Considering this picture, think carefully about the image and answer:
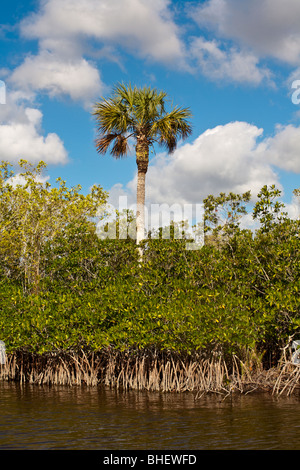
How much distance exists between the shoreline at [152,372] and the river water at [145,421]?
444mm

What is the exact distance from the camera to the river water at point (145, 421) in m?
9.13

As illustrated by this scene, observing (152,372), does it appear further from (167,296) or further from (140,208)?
(140,208)

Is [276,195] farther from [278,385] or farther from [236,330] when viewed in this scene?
[278,385]

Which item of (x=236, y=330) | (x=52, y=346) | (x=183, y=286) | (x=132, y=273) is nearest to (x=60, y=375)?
(x=52, y=346)

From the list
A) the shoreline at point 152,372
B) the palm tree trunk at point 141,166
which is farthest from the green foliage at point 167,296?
the palm tree trunk at point 141,166

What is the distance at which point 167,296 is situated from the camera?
1574 cm

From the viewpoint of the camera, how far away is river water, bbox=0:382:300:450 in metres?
9.13

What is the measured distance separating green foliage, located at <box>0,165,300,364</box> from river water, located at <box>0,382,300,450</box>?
59.8 inches

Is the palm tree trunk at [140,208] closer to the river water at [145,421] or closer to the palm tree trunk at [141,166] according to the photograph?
the palm tree trunk at [141,166]

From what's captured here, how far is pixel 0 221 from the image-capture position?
24.5 meters

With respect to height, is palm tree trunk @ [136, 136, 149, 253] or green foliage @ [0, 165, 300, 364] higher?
palm tree trunk @ [136, 136, 149, 253]

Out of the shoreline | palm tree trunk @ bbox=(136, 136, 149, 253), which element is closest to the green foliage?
the shoreline

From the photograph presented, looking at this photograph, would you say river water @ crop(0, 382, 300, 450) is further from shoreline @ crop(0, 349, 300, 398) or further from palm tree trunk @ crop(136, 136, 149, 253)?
palm tree trunk @ crop(136, 136, 149, 253)

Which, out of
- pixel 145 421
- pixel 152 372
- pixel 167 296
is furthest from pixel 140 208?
pixel 145 421
